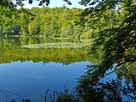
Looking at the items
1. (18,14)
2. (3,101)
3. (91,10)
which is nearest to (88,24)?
(91,10)

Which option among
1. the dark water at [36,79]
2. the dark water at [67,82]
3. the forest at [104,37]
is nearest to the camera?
the forest at [104,37]

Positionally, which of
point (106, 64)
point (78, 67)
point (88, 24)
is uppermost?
point (88, 24)

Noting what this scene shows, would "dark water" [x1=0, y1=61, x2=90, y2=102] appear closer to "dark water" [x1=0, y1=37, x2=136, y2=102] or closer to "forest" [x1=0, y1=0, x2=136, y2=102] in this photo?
"dark water" [x1=0, y1=37, x2=136, y2=102]

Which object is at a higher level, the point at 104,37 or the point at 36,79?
the point at 104,37

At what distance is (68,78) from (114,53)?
495 inches

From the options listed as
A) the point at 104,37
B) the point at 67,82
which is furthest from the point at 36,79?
the point at 104,37

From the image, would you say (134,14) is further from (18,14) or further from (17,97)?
(17,97)

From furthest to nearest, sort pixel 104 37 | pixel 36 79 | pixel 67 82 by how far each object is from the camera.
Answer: pixel 36 79 → pixel 67 82 → pixel 104 37

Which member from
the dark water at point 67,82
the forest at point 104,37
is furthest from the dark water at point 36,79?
the forest at point 104,37

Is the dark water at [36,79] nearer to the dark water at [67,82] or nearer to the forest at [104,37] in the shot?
the dark water at [67,82]

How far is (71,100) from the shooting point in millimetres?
8820

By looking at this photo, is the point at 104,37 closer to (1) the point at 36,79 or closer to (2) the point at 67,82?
(2) the point at 67,82

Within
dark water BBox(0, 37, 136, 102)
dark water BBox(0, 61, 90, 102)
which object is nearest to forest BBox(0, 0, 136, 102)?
dark water BBox(0, 37, 136, 102)

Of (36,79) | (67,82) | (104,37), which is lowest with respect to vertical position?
(36,79)
